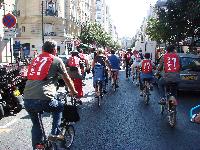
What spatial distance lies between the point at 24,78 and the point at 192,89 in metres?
6.08

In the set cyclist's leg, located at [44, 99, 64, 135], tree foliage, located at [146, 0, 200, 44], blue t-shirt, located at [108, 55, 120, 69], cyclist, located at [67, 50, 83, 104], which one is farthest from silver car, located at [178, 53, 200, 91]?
cyclist's leg, located at [44, 99, 64, 135]

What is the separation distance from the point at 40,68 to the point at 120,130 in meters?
3.43

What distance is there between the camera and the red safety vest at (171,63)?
29.2 ft

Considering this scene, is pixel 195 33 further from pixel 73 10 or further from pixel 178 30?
pixel 73 10

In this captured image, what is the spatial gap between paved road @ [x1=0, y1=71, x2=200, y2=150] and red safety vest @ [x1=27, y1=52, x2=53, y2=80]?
1.80m

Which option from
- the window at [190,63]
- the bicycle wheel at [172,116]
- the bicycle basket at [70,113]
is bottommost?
the bicycle wheel at [172,116]

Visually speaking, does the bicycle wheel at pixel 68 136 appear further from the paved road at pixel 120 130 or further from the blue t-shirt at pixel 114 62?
the blue t-shirt at pixel 114 62

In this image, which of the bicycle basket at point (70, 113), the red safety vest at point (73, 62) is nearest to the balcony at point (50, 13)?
the red safety vest at point (73, 62)

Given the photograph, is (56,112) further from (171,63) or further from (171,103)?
(171,63)

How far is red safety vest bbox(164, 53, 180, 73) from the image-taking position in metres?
8.91

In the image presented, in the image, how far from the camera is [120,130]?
814cm

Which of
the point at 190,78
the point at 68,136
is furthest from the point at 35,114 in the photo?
the point at 190,78

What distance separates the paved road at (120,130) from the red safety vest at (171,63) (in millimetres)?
1241

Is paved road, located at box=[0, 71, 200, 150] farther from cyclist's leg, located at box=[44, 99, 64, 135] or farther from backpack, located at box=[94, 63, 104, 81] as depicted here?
cyclist's leg, located at box=[44, 99, 64, 135]
